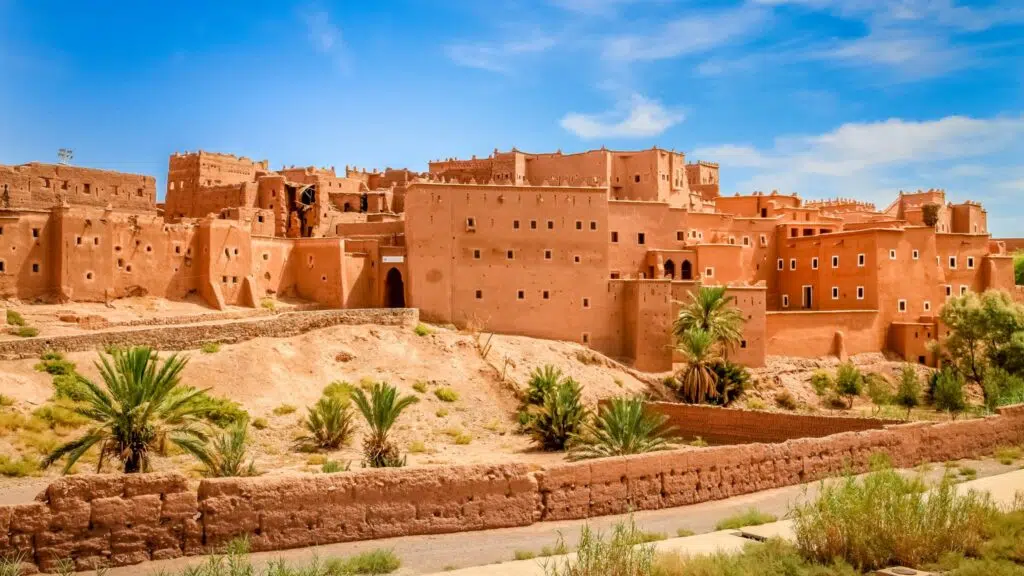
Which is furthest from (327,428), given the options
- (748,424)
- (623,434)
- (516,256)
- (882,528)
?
(882,528)

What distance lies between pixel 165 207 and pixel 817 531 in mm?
40794

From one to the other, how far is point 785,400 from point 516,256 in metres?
12.2

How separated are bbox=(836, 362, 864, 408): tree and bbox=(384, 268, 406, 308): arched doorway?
18.3m

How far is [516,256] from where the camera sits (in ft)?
116

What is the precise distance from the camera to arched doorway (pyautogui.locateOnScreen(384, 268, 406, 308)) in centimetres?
3672

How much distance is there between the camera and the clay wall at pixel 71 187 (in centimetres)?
3139

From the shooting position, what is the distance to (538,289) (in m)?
35.5

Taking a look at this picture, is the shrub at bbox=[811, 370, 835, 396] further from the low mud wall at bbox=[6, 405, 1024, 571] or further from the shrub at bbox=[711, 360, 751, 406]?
A: the low mud wall at bbox=[6, 405, 1024, 571]

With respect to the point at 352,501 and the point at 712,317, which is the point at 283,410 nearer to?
the point at 352,501

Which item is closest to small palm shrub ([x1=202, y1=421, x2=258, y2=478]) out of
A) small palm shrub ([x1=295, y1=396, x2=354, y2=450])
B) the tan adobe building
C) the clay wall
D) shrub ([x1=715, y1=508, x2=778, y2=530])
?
small palm shrub ([x1=295, y1=396, x2=354, y2=450])

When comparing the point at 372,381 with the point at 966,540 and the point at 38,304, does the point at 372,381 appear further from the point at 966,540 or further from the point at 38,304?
the point at 966,540

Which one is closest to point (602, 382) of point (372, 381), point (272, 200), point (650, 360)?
point (650, 360)

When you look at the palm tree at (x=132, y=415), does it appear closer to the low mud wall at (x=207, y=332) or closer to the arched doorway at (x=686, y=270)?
the low mud wall at (x=207, y=332)

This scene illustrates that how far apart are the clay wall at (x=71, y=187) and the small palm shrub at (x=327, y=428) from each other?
1438 cm
